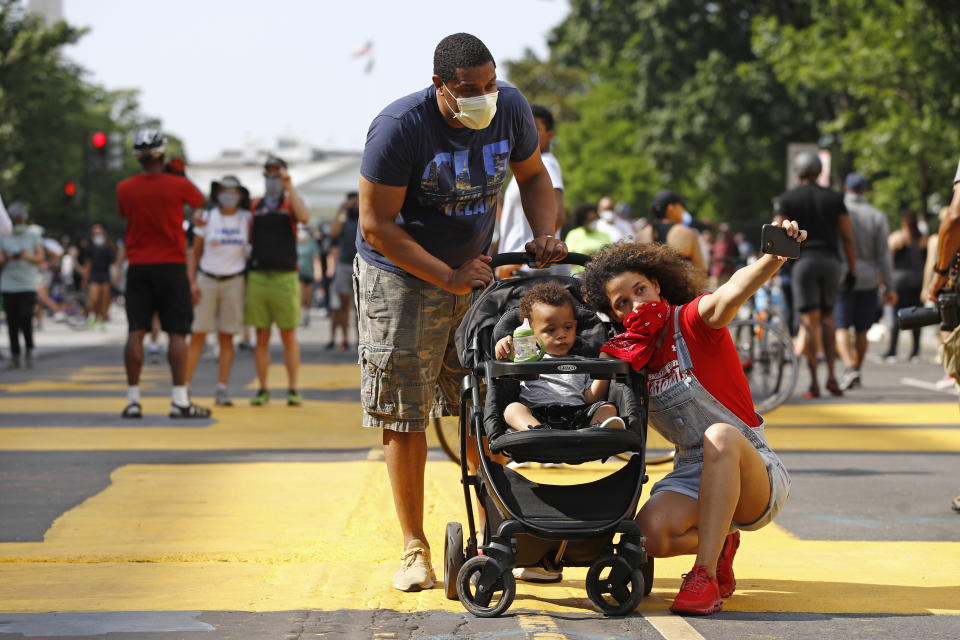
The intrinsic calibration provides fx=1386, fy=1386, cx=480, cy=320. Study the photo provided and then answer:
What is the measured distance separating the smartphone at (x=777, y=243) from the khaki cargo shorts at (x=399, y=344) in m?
1.28

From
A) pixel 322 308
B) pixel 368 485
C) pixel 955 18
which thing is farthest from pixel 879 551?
pixel 322 308

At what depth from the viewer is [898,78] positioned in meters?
24.1

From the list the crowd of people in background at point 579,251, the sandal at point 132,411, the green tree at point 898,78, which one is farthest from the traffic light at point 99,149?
the sandal at point 132,411

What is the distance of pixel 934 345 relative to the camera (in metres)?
21.1

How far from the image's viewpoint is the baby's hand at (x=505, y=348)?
15.3 feet

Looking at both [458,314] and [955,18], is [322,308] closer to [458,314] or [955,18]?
[955,18]

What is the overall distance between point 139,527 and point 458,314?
2.05 meters

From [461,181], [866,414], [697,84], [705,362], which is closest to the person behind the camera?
[705,362]

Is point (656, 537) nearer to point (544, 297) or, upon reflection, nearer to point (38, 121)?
point (544, 297)

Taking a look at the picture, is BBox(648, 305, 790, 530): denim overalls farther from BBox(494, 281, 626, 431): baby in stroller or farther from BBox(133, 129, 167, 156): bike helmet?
A: BBox(133, 129, 167, 156): bike helmet

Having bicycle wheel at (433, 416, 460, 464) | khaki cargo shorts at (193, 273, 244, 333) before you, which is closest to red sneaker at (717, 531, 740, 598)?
bicycle wheel at (433, 416, 460, 464)

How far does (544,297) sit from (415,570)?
1058 millimetres

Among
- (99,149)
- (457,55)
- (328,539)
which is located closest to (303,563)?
(328,539)

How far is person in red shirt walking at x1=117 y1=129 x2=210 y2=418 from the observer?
1042 cm
